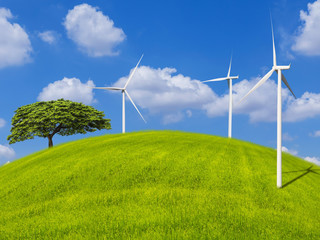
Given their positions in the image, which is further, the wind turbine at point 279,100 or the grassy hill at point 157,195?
the wind turbine at point 279,100

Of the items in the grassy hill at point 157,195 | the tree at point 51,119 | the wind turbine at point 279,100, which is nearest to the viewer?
the grassy hill at point 157,195

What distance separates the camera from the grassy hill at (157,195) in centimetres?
1513

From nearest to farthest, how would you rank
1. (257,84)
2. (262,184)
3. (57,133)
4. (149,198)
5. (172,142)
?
(149,198) → (262,184) → (257,84) → (172,142) → (57,133)

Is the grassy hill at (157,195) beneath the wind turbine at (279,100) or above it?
beneath

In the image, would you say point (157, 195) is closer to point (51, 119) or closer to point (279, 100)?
point (279, 100)

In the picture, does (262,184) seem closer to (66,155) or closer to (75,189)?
(75,189)

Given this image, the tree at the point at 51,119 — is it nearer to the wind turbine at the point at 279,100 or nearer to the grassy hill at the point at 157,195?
the grassy hill at the point at 157,195

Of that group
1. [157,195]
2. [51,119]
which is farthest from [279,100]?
[51,119]

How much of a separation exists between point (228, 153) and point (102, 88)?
28428 mm

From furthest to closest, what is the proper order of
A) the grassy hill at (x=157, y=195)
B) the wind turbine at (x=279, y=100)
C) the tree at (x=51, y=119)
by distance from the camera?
the tree at (x=51, y=119) → the wind turbine at (x=279, y=100) → the grassy hill at (x=157, y=195)

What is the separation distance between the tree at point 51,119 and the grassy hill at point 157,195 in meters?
26.6

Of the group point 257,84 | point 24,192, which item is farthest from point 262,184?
point 24,192

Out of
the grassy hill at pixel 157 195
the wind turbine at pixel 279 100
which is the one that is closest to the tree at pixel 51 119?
the grassy hill at pixel 157 195

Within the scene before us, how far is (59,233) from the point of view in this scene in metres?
14.9
